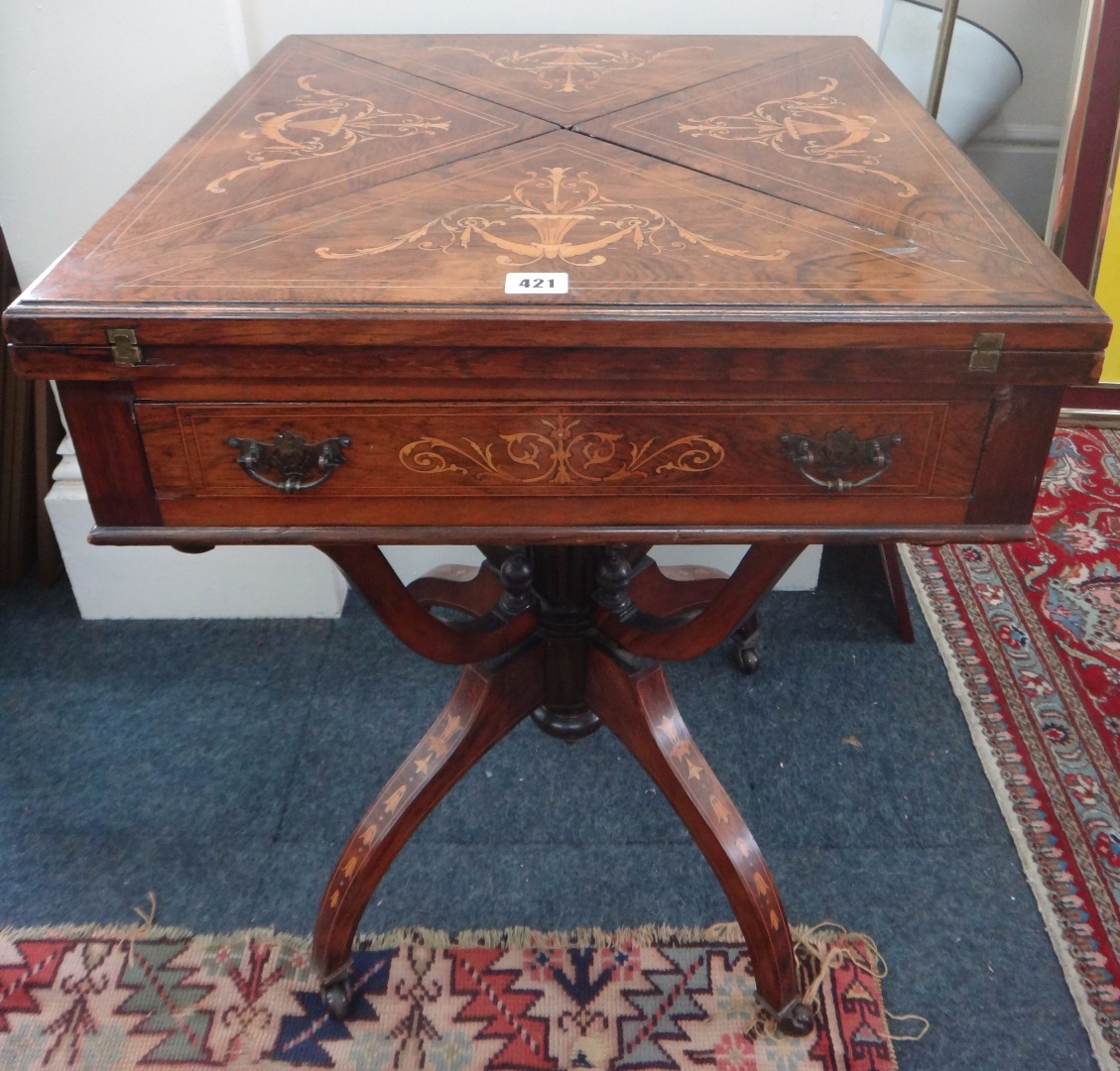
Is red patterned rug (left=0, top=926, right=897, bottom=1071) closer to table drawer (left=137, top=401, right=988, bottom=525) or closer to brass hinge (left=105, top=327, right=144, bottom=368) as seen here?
table drawer (left=137, top=401, right=988, bottom=525)

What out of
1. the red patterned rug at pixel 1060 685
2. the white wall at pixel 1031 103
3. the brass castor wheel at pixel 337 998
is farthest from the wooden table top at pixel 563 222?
the white wall at pixel 1031 103

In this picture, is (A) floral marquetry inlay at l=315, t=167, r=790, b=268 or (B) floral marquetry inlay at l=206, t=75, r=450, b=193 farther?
(B) floral marquetry inlay at l=206, t=75, r=450, b=193

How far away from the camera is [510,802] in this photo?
1.30 m

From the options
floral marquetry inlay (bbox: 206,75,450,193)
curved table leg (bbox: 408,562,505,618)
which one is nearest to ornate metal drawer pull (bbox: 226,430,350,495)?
floral marquetry inlay (bbox: 206,75,450,193)

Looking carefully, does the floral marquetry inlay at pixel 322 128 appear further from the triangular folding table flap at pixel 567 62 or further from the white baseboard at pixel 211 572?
the white baseboard at pixel 211 572

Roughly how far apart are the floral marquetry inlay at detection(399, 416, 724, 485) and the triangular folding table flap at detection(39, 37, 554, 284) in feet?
0.82

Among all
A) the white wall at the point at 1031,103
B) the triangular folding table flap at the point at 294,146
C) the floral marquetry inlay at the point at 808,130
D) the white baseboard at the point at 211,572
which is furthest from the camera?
the white wall at the point at 1031,103

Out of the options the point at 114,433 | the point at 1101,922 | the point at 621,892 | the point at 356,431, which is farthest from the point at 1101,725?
the point at 114,433

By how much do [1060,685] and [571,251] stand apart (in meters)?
1.09

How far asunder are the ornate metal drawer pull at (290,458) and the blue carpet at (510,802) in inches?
25.3

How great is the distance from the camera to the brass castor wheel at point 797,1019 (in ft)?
3.41

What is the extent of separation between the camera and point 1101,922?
44.9 inches

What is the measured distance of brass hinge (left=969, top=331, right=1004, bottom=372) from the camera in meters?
0.67

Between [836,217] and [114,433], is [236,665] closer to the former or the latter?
[114,433]
